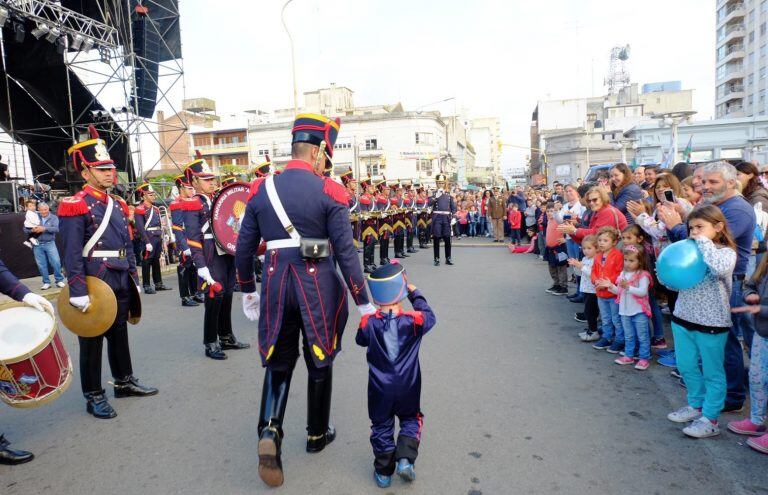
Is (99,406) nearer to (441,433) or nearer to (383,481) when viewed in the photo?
(383,481)

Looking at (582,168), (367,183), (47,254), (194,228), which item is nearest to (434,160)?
(582,168)

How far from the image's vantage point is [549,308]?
778cm

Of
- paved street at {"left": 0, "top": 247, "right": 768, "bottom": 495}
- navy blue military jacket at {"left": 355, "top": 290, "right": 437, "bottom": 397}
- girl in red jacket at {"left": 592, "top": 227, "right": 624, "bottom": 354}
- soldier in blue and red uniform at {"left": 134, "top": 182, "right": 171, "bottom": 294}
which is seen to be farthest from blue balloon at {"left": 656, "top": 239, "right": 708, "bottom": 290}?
soldier in blue and red uniform at {"left": 134, "top": 182, "right": 171, "bottom": 294}

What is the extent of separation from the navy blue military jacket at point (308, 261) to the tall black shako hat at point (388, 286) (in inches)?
3.8

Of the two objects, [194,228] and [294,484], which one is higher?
[194,228]

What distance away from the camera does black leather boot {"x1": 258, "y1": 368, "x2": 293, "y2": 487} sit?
10.1 feet

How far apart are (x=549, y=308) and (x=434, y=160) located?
6145 cm

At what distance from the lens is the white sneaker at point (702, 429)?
11.8 feet

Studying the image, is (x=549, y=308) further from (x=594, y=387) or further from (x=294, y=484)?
(x=294, y=484)

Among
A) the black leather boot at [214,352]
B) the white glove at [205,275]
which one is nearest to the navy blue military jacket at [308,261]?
the white glove at [205,275]

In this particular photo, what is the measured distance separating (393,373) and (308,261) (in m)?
0.87

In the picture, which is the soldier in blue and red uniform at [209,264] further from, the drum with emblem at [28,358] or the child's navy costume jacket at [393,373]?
the child's navy costume jacket at [393,373]

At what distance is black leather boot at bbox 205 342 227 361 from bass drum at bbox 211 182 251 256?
113cm

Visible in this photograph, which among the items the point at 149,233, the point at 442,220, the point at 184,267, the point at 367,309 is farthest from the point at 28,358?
the point at 442,220
